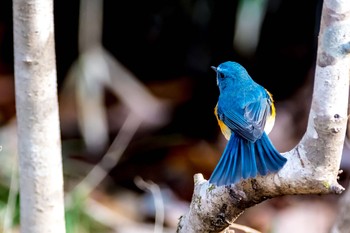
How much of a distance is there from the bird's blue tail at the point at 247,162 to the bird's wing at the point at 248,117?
0.09ft

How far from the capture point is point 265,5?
427 centimetres

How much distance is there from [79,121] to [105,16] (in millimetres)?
657

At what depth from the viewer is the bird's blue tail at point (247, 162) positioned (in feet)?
5.88

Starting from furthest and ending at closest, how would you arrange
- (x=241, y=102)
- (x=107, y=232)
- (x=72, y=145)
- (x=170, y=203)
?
(x=72, y=145), (x=170, y=203), (x=107, y=232), (x=241, y=102)

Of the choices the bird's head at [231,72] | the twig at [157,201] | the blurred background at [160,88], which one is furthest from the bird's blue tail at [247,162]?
the blurred background at [160,88]

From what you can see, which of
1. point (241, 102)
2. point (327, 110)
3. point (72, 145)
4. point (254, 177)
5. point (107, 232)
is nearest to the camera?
point (327, 110)

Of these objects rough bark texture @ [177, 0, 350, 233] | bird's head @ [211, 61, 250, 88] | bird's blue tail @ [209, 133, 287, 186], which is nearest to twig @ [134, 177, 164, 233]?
bird's head @ [211, 61, 250, 88]

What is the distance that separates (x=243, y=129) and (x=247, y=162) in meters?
0.21

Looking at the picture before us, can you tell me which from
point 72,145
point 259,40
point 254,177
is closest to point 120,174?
point 72,145

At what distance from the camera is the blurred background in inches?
170

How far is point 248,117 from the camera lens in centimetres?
211

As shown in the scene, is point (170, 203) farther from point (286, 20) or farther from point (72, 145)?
point (286, 20)

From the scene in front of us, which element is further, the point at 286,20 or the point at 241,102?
the point at 286,20

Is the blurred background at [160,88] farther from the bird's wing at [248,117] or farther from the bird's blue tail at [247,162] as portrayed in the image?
the bird's blue tail at [247,162]
